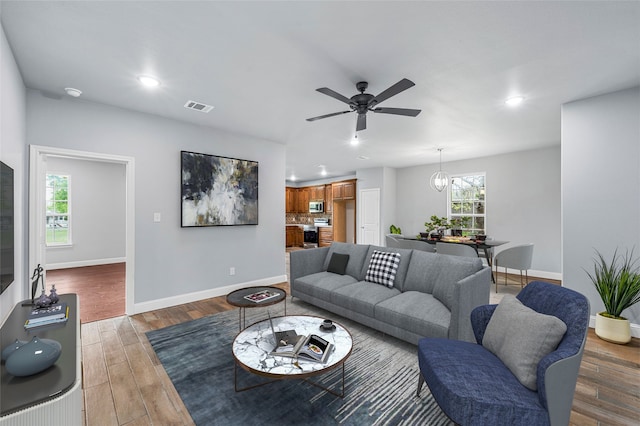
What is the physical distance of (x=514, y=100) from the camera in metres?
3.25

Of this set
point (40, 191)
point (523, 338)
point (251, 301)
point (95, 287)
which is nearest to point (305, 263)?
point (251, 301)

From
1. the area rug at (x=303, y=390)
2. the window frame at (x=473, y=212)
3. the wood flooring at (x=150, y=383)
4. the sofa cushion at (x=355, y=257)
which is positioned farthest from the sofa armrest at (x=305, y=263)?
the window frame at (x=473, y=212)

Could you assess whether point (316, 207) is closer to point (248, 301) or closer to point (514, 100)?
point (514, 100)

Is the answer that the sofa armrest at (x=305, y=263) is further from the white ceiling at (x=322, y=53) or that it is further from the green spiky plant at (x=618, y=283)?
the green spiky plant at (x=618, y=283)

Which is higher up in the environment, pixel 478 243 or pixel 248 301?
pixel 478 243

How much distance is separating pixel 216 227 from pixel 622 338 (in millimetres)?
5042

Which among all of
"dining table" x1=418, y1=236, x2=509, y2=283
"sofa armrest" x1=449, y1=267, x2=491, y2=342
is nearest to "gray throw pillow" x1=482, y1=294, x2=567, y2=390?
"sofa armrest" x1=449, y1=267, x2=491, y2=342

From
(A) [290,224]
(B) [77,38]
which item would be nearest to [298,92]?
(B) [77,38]

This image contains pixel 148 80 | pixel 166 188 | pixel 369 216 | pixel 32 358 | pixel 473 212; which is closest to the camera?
pixel 32 358

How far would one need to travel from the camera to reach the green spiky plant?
283 centimetres

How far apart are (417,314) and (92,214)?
307 inches

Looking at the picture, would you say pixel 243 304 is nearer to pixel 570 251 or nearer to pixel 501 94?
pixel 501 94

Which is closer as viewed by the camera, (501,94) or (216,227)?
(501,94)

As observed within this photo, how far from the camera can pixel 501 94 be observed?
311 centimetres
